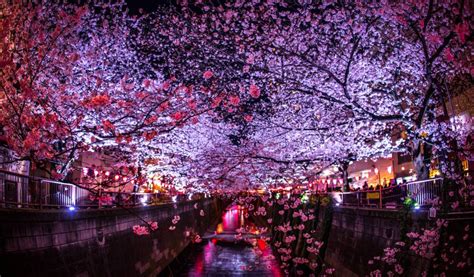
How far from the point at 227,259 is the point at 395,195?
2206 cm

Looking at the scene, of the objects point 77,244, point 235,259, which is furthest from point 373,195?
point 235,259

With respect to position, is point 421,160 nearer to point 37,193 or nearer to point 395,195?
point 395,195

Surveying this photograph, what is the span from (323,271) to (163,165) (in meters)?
15.0

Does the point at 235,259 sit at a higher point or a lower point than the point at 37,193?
lower

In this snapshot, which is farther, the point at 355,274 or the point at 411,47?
the point at 355,274

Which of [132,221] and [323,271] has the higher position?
[132,221]

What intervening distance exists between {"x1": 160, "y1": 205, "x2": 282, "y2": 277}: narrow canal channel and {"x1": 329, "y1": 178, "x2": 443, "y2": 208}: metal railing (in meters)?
9.30

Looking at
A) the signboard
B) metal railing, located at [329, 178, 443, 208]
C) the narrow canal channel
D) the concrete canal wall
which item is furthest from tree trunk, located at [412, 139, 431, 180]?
the narrow canal channel

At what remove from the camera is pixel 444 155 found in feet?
64.4

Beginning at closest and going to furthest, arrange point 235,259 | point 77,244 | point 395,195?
1. point 77,244
2. point 395,195
3. point 235,259

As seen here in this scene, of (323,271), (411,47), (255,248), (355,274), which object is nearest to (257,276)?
(323,271)

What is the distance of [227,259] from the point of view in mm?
38594

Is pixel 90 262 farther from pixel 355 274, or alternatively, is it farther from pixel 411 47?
pixel 411 47

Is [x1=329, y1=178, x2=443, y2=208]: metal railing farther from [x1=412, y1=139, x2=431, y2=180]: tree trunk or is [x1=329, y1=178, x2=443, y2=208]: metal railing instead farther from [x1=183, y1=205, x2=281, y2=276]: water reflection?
[x1=183, y1=205, x2=281, y2=276]: water reflection
